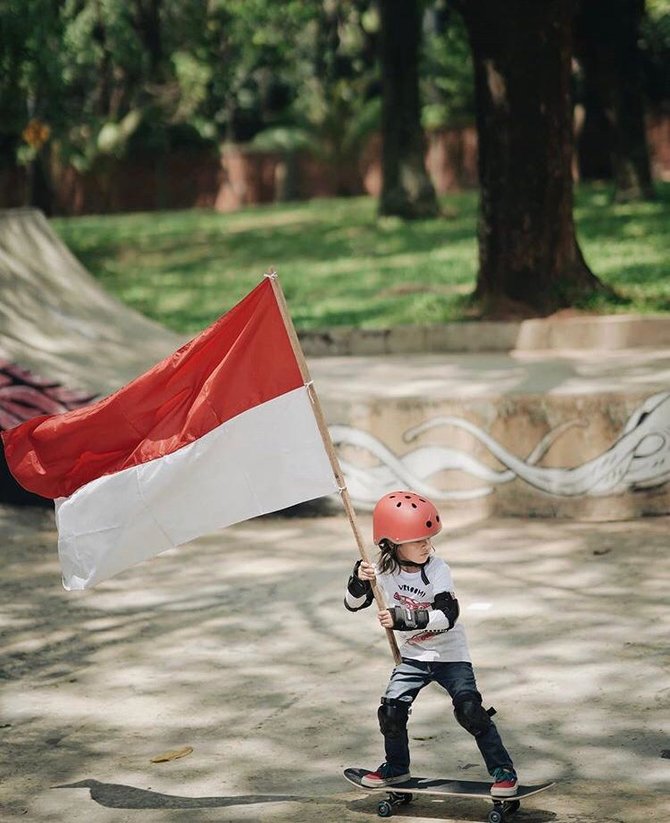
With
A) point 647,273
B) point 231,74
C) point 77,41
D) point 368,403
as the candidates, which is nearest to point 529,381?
point 368,403

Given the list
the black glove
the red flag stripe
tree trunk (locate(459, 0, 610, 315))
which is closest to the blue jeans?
the black glove

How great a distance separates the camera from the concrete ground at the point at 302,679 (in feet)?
20.5

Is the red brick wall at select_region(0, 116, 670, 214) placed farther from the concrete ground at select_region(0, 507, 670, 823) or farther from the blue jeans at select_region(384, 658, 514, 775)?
the blue jeans at select_region(384, 658, 514, 775)

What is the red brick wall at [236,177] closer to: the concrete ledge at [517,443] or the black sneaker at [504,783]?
the concrete ledge at [517,443]

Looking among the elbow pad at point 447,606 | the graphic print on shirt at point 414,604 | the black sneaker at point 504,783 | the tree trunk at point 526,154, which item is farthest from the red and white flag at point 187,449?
the tree trunk at point 526,154

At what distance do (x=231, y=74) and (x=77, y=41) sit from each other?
451 inches

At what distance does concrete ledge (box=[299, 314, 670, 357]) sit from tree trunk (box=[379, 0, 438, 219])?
9801 millimetres

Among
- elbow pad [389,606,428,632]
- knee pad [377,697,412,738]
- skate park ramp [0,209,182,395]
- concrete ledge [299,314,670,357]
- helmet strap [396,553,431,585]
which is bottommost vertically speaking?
knee pad [377,697,412,738]

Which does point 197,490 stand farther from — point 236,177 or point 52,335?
point 236,177

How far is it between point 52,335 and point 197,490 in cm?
742

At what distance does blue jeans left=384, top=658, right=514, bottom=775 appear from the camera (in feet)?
19.2

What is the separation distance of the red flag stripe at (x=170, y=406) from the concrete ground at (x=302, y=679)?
1293 mm

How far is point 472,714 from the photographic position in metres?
5.80

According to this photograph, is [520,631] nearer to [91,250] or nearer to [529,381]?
[529,381]
